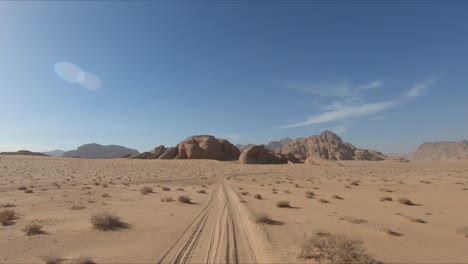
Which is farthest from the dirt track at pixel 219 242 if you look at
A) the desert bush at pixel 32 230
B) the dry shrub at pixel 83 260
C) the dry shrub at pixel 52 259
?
the desert bush at pixel 32 230

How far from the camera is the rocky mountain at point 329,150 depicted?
136700mm

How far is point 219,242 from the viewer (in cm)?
738

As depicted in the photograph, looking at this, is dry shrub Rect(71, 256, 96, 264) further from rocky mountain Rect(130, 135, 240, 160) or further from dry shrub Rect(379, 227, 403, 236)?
rocky mountain Rect(130, 135, 240, 160)

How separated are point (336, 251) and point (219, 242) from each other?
3.05 metres

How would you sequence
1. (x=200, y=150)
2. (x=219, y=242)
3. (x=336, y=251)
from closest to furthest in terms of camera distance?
1. (x=336, y=251)
2. (x=219, y=242)
3. (x=200, y=150)

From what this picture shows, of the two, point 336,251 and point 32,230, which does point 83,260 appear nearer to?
point 32,230

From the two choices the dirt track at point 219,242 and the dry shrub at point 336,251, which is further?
the dirt track at point 219,242

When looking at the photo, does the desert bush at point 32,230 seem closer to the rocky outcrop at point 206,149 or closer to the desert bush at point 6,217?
the desert bush at point 6,217

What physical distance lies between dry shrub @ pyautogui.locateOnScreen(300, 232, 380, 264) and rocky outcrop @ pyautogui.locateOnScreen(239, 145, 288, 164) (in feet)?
171

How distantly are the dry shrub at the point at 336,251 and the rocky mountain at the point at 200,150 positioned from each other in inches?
2407

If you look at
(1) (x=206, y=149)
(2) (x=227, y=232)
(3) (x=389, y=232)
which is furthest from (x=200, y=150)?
(3) (x=389, y=232)

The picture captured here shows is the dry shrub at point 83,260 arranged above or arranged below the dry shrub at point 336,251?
below

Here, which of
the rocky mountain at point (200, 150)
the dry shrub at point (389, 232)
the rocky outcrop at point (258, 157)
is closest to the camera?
the dry shrub at point (389, 232)

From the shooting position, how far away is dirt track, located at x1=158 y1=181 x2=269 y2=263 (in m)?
6.26
